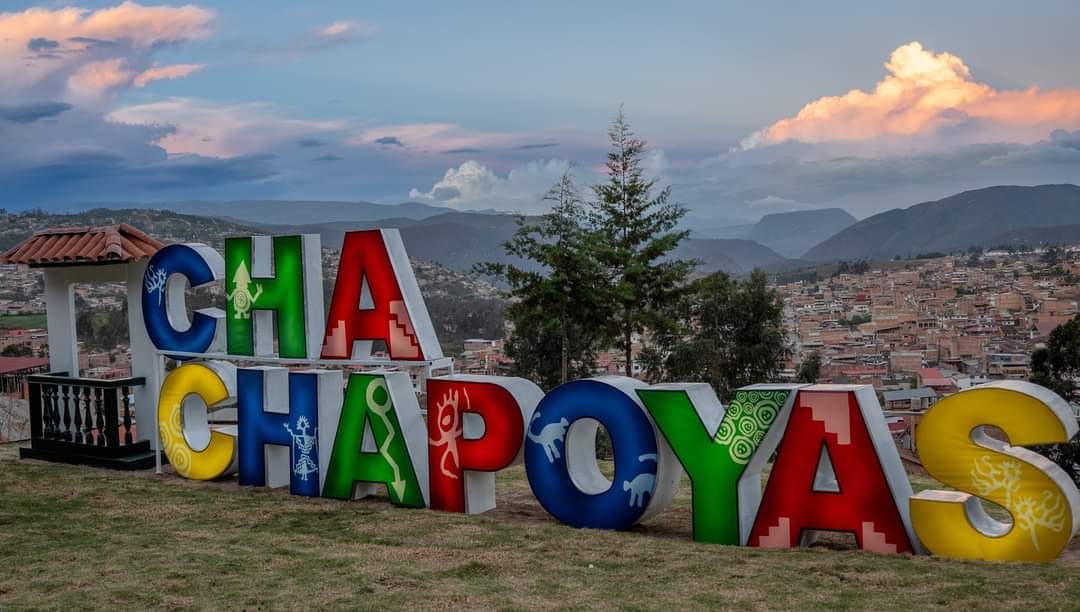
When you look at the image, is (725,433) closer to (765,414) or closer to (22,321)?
(765,414)

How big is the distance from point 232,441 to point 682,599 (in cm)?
903

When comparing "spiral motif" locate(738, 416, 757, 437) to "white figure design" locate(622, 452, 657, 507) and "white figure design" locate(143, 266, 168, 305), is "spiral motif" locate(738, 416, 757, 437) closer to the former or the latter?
"white figure design" locate(622, 452, 657, 507)

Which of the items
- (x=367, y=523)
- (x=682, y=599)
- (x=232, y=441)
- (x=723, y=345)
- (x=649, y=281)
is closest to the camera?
(x=682, y=599)

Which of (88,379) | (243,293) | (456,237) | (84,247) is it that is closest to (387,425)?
(243,293)

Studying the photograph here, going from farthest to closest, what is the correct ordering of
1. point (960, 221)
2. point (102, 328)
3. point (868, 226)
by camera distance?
1. point (868, 226)
2. point (960, 221)
3. point (102, 328)

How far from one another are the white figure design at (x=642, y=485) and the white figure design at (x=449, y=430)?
2523mm

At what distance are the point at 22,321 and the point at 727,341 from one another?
4525 cm

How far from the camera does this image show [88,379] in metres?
16.4

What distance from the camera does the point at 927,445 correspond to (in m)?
9.42

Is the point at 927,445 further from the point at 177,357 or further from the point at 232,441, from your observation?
the point at 177,357

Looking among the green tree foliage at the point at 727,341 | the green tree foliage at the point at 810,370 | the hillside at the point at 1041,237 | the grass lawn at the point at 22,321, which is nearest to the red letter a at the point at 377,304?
the green tree foliage at the point at 727,341

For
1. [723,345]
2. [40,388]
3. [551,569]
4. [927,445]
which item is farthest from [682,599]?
[723,345]

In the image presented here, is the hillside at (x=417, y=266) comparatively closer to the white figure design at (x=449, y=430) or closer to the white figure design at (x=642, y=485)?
the white figure design at (x=449, y=430)

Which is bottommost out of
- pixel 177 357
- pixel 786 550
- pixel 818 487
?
→ pixel 786 550
